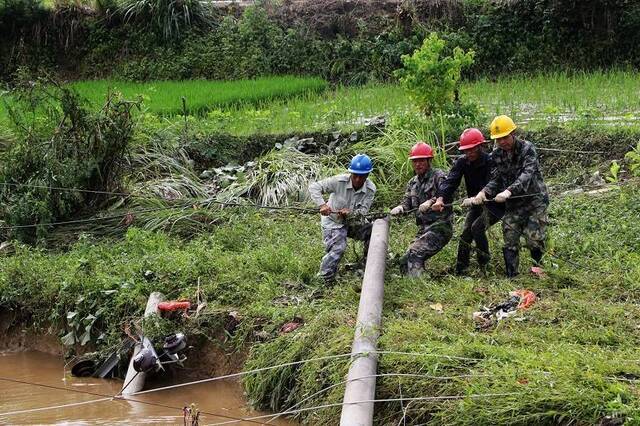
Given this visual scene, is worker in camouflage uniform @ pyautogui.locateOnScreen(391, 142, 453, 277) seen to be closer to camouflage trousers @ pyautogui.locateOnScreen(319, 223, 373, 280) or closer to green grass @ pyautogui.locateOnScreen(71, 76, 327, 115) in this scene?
camouflage trousers @ pyautogui.locateOnScreen(319, 223, 373, 280)

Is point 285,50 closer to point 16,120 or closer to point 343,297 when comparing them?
point 16,120

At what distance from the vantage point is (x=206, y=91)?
16.2 meters

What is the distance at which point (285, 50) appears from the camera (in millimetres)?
19234

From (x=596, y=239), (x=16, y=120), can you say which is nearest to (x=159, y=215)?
(x=16, y=120)

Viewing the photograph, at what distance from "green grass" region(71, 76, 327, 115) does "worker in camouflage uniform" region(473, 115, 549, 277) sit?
7.33 meters

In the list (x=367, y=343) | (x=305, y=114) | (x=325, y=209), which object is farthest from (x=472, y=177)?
(x=305, y=114)

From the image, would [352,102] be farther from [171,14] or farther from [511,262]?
[171,14]

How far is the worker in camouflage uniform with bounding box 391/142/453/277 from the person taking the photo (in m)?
8.22

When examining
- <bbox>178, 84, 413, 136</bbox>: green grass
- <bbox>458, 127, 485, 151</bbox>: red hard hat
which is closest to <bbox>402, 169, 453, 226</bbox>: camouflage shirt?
<bbox>458, 127, 485, 151</bbox>: red hard hat

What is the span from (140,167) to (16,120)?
1.57 metres

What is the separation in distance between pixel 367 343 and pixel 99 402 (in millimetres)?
2324

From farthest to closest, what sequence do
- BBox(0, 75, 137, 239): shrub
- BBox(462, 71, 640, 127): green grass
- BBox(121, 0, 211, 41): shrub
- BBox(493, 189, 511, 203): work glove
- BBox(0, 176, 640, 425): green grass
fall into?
1. BBox(121, 0, 211, 41): shrub
2. BBox(462, 71, 640, 127): green grass
3. BBox(0, 75, 137, 239): shrub
4. BBox(493, 189, 511, 203): work glove
5. BBox(0, 176, 640, 425): green grass

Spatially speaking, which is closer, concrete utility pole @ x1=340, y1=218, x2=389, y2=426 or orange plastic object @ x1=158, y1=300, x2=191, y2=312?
concrete utility pole @ x1=340, y1=218, x2=389, y2=426

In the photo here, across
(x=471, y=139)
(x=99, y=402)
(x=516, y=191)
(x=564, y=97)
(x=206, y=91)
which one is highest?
(x=471, y=139)
